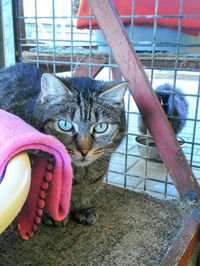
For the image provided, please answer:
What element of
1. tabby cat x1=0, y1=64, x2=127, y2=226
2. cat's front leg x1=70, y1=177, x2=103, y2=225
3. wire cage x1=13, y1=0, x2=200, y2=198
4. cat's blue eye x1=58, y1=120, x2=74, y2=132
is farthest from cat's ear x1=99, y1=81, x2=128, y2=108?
wire cage x1=13, y1=0, x2=200, y2=198

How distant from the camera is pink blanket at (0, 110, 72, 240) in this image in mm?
462

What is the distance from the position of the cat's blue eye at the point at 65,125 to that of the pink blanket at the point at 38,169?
0.19 metres

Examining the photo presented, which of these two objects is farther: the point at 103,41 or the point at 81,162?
the point at 103,41

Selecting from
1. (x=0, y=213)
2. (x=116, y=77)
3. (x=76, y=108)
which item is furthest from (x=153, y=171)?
(x=0, y=213)

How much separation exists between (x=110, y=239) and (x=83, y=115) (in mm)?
321

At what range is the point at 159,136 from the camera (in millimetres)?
995

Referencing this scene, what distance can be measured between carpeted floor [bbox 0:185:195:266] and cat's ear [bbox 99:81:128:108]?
33 centimetres

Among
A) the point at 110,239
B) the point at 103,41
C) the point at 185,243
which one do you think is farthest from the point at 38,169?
the point at 103,41

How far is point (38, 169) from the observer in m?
0.62

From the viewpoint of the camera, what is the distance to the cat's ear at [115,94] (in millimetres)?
841

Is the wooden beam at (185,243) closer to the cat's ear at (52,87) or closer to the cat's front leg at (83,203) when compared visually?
the cat's front leg at (83,203)

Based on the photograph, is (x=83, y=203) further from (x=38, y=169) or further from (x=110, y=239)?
(x=38, y=169)

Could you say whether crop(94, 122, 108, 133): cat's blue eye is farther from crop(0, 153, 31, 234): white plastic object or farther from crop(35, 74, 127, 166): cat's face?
crop(0, 153, 31, 234): white plastic object

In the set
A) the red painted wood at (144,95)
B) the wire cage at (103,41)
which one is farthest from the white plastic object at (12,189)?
the wire cage at (103,41)
